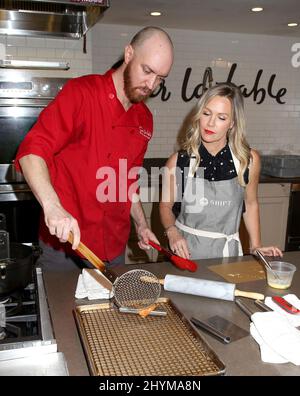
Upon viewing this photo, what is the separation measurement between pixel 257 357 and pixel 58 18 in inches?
61.1

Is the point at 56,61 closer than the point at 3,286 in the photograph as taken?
No

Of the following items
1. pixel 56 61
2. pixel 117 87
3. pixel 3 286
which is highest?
pixel 56 61

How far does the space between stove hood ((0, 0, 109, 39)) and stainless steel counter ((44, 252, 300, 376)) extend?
0.90m

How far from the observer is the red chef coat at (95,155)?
65.2 inches

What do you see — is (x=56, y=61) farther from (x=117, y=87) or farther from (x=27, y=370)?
(x=27, y=370)

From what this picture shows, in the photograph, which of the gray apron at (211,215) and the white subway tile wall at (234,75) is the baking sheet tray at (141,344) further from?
the white subway tile wall at (234,75)

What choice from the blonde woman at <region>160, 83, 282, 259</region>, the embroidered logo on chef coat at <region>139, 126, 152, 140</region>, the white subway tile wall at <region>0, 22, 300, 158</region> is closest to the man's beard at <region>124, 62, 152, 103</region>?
the embroidered logo on chef coat at <region>139, 126, 152, 140</region>

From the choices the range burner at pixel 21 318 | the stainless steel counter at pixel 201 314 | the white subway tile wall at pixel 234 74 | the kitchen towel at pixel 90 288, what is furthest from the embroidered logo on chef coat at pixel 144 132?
the white subway tile wall at pixel 234 74

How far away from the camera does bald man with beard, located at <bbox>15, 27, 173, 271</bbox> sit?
60.3 inches

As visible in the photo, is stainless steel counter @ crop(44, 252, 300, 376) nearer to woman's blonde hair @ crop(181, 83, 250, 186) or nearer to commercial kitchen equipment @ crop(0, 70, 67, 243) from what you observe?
woman's blonde hair @ crop(181, 83, 250, 186)

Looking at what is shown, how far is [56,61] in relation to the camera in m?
3.00

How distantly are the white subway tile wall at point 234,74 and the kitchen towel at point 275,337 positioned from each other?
114 inches
